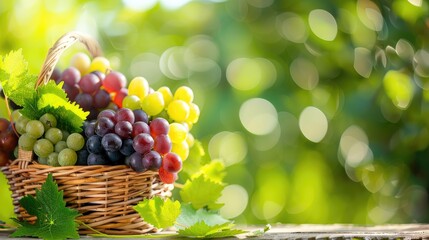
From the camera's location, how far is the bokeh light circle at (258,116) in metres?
2.08

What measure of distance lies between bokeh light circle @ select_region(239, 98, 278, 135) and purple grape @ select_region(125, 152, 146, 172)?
1.01 meters

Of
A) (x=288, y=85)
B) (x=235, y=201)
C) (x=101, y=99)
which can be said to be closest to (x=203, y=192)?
(x=101, y=99)

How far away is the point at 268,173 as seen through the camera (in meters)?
2.07

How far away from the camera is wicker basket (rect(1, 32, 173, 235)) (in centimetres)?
108

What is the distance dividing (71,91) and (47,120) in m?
0.16

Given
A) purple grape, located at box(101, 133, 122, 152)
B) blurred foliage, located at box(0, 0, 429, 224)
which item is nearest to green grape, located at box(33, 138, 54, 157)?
purple grape, located at box(101, 133, 122, 152)

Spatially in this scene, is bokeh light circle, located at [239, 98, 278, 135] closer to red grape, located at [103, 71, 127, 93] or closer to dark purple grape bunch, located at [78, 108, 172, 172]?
red grape, located at [103, 71, 127, 93]

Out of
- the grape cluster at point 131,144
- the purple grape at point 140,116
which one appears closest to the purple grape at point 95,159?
the grape cluster at point 131,144

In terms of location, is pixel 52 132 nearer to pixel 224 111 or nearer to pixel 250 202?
pixel 224 111

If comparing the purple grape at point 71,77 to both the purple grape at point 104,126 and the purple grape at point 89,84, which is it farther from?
the purple grape at point 104,126

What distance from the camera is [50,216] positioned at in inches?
41.8

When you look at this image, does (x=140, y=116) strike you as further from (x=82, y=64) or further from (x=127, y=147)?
(x=82, y=64)

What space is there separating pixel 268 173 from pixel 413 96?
0.57 m

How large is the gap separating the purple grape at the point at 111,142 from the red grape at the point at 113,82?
0.69 ft
